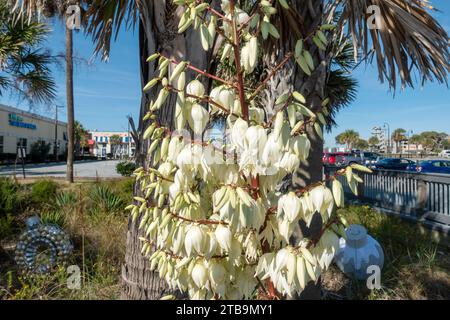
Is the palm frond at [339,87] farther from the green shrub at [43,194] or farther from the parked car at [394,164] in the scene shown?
the parked car at [394,164]

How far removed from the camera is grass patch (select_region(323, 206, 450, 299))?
3609 millimetres

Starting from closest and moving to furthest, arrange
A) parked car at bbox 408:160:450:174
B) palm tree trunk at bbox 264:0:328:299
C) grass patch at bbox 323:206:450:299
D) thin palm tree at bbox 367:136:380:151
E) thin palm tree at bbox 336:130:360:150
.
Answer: palm tree trunk at bbox 264:0:328:299, grass patch at bbox 323:206:450:299, parked car at bbox 408:160:450:174, thin palm tree at bbox 336:130:360:150, thin palm tree at bbox 367:136:380:151

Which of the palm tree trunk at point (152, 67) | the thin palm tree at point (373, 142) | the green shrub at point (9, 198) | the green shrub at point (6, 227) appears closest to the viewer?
the palm tree trunk at point (152, 67)

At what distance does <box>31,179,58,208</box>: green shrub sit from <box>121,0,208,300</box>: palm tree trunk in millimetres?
4731

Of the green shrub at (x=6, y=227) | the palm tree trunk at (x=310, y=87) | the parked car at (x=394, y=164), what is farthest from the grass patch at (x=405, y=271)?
the parked car at (x=394, y=164)

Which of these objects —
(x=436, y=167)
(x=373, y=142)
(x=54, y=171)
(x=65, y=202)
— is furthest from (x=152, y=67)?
(x=373, y=142)

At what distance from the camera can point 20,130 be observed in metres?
38.7

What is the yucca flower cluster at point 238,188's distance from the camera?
4.29 ft

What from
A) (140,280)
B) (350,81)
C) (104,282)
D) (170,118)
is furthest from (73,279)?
(350,81)

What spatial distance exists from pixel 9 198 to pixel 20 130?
126ft

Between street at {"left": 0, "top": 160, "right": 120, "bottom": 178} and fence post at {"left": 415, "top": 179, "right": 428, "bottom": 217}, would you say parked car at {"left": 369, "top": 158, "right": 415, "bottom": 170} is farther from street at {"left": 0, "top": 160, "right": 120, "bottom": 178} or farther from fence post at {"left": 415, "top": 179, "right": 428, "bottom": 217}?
fence post at {"left": 415, "top": 179, "right": 428, "bottom": 217}

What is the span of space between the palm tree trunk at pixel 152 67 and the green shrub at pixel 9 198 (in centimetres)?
437

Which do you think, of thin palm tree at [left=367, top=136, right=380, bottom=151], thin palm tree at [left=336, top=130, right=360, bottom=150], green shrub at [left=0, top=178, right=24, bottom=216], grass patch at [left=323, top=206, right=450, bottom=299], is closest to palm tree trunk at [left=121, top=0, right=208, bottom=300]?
grass patch at [left=323, top=206, right=450, bottom=299]

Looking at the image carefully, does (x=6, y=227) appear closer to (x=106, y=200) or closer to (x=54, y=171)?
(x=106, y=200)
